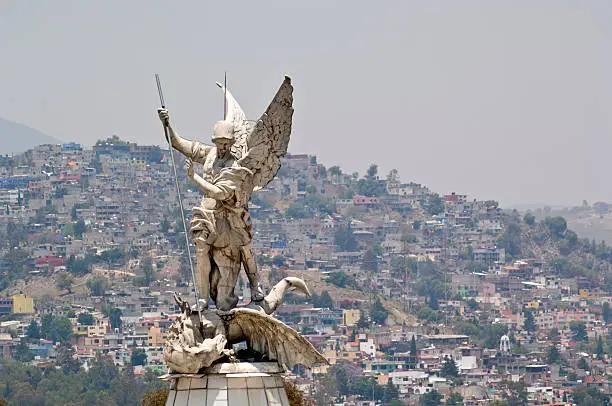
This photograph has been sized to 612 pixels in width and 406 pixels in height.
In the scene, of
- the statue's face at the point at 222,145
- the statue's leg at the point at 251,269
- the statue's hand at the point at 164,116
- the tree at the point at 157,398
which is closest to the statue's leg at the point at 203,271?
the statue's leg at the point at 251,269

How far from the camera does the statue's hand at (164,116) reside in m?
20.8

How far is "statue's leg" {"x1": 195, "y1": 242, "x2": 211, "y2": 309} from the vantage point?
21281 millimetres

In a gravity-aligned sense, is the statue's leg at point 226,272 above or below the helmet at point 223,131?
below

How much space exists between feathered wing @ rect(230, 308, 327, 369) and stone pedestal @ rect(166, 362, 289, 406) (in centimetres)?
51

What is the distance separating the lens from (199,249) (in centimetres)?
2133

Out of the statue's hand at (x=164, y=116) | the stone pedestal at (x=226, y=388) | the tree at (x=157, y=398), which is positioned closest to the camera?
the stone pedestal at (x=226, y=388)

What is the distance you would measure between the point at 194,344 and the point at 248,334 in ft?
2.71

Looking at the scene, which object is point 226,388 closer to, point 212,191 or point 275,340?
point 275,340

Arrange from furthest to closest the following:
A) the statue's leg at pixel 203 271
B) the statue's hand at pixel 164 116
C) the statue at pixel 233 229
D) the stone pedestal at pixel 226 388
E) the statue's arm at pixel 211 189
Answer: the statue's leg at pixel 203 271
the statue at pixel 233 229
the statue's hand at pixel 164 116
the statue's arm at pixel 211 189
the stone pedestal at pixel 226 388

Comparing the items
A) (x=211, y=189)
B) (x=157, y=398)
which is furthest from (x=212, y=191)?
(x=157, y=398)

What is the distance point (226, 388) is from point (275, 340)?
95 centimetres

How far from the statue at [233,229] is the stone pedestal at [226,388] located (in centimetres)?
28

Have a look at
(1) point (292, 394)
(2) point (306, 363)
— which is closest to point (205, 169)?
(2) point (306, 363)

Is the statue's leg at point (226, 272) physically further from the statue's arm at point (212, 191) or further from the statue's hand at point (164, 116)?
the statue's hand at point (164, 116)
